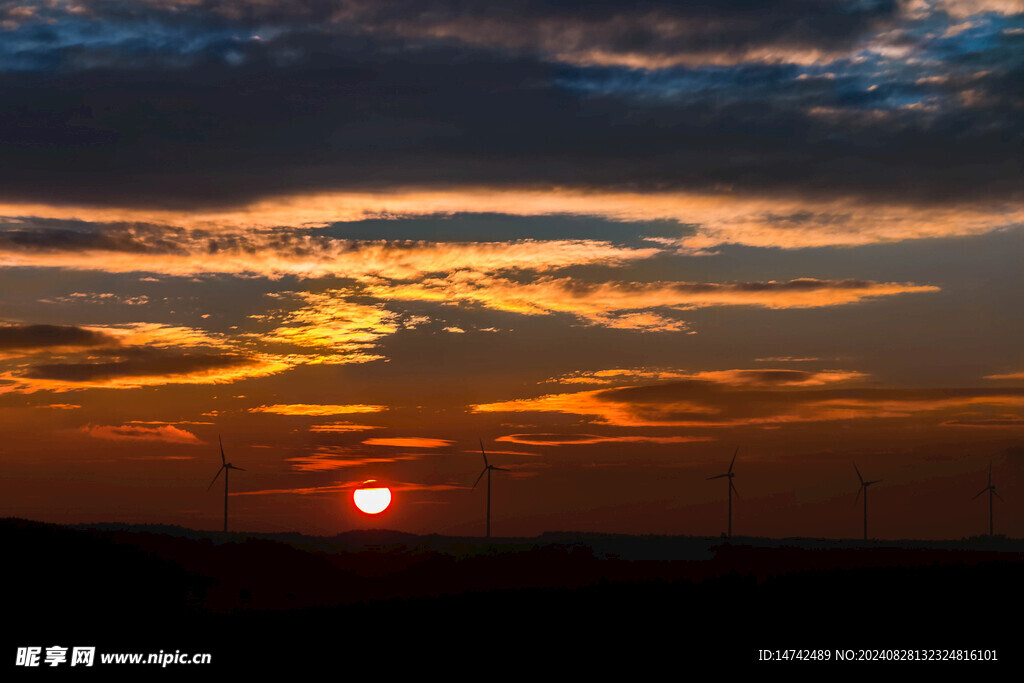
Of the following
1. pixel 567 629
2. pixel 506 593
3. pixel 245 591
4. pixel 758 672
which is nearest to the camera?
pixel 758 672

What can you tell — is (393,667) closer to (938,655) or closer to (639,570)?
(938,655)

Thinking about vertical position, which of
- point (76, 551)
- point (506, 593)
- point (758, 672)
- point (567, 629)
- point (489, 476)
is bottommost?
point (758, 672)

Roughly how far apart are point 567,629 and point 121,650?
2838 cm

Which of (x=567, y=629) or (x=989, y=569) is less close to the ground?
(x=989, y=569)

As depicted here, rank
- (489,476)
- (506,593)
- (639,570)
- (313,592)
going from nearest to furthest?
(506,593)
(313,592)
(639,570)
(489,476)

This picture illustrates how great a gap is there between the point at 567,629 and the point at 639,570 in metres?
65.5

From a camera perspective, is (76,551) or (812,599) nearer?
(812,599)

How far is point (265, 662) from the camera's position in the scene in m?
53.3

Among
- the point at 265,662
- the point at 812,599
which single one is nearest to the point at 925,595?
the point at 812,599

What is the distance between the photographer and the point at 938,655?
53.0 meters

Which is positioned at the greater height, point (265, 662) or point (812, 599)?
point (812, 599)

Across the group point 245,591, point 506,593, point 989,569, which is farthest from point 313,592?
point 989,569

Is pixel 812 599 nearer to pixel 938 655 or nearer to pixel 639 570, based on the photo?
pixel 938 655

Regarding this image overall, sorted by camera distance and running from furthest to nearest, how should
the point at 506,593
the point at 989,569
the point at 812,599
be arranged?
the point at 989,569 < the point at 506,593 < the point at 812,599
